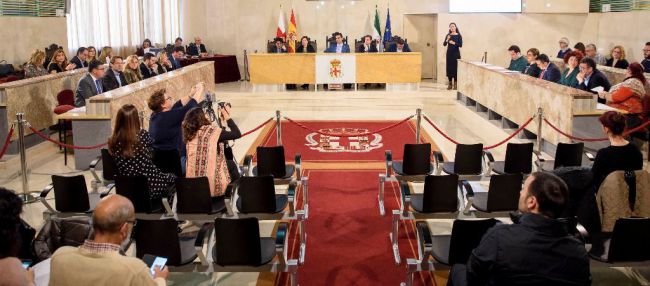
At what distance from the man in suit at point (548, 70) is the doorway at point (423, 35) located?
8.88 m

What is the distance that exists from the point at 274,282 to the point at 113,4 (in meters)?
14.0

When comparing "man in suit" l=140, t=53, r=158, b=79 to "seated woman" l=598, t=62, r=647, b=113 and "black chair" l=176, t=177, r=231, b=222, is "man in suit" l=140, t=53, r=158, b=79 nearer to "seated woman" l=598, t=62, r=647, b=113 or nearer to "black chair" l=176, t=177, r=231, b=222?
"black chair" l=176, t=177, r=231, b=222

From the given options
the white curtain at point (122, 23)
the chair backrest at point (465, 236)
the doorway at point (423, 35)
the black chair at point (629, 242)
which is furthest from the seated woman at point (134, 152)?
the doorway at point (423, 35)

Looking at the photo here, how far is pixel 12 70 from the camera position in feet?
41.4

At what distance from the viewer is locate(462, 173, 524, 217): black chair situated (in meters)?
5.43

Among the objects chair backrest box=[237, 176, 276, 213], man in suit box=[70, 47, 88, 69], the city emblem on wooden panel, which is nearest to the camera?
chair backrest box=[237, 176, 276, 213]

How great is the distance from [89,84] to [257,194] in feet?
18.3

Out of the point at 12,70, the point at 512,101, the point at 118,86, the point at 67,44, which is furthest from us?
the point at 67,44

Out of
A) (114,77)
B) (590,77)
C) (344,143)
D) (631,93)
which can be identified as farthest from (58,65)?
(631,93)

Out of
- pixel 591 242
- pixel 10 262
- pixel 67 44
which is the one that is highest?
pixel 67 44

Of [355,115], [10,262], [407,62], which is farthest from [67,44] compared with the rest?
[10,262]

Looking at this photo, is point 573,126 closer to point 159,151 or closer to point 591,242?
point 591,242

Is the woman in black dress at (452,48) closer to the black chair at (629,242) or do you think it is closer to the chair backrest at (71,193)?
the chair backrest at (71,193)

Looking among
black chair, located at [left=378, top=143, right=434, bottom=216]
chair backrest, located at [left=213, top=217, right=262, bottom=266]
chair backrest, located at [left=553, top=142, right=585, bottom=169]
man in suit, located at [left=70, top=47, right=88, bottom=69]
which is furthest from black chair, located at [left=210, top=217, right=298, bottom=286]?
man in suit, located at [left=70, top=47, right=88, bottom=69]
